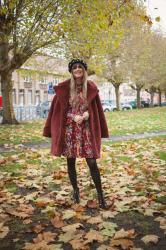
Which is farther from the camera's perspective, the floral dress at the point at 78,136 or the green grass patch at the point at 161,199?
the green grass patch at the point at 161,199

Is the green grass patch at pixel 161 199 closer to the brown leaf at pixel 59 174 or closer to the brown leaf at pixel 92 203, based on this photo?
the brown leaf at pixel 92 203

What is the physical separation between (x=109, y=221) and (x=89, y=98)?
158 centimetres

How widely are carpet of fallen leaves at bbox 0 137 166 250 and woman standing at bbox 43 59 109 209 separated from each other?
509 millimetres

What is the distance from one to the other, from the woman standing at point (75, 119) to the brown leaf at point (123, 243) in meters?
1.20

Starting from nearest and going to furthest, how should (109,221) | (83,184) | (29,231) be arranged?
(29,231) < (109,221) < (83,184)

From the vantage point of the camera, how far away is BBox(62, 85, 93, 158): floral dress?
4.83 metres

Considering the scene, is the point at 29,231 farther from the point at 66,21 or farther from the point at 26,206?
the point at 66,21

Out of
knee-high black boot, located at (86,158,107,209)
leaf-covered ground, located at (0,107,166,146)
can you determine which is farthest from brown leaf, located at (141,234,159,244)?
leaf-covered ground, located at (0,107,166,146)

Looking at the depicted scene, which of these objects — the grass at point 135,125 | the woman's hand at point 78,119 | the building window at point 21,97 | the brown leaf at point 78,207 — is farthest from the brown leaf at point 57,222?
the building window at point 21,97

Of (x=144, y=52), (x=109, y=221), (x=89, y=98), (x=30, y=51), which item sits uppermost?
(x=144, y=52)

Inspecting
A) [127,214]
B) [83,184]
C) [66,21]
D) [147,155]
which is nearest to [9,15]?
[66,21]

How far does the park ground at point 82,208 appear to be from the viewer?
3.80 metres

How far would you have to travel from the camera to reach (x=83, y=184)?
6.30 m

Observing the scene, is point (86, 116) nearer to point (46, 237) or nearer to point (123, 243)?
point (46, 237)
